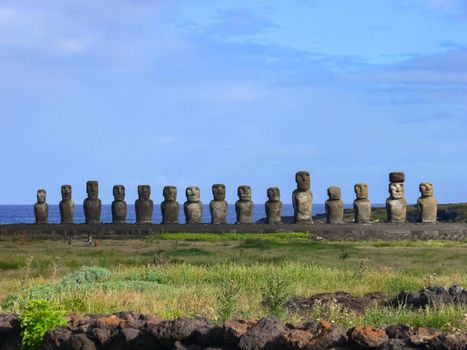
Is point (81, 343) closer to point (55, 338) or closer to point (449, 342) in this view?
point (55, 338)

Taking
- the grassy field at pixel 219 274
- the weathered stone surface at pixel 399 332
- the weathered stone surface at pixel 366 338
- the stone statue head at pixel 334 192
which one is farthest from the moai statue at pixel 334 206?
the weathered stone surface at pixel 366 338

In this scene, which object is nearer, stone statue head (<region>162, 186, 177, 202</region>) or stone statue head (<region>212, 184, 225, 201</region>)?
stone statue head (<region>212, 184, 225, 201</region>)

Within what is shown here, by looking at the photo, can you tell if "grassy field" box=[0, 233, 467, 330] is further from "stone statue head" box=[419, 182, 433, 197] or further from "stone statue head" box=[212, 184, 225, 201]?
"stone statue head" box=[419, 182, 433, 197]

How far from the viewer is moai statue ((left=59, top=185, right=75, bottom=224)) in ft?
123

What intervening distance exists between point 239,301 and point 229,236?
784 inches

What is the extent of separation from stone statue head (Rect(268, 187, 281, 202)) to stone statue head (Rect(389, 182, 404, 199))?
4.28m

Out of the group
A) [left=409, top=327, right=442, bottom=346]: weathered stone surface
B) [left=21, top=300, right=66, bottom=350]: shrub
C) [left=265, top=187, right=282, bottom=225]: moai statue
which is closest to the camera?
[left=409, top=327, right=442, bottom=346]: weathered stone surface

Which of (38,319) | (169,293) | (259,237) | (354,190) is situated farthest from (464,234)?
(38,319)

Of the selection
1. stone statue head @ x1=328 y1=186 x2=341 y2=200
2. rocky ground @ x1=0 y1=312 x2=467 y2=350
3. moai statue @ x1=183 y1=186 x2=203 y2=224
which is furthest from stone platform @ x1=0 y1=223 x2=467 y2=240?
rocky ground @ x1=0 y1=312 x2=467 y2=350

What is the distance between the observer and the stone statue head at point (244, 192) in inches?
1436

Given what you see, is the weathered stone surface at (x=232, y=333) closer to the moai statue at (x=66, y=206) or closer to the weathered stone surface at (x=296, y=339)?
the weathered stone surface at (x=296, y=339)

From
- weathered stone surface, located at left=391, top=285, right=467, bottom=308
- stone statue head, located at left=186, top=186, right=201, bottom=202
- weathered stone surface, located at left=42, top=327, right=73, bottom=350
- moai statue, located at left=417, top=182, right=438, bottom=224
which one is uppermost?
stone statue head, located at left=186, top=186, right=201, bottom=202

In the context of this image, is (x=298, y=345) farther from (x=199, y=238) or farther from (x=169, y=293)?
(x=199, y=238)

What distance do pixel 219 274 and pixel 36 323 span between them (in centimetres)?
853
